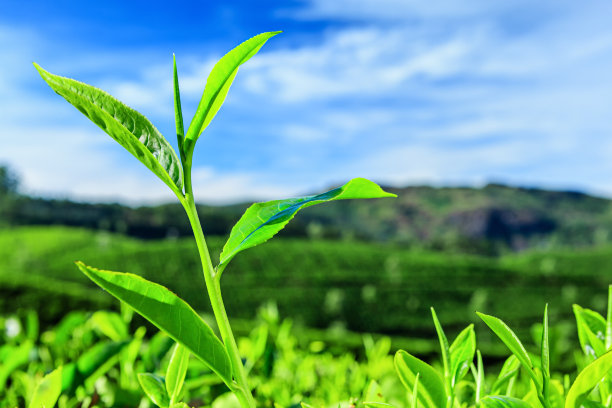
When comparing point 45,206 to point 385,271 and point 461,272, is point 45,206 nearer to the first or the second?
point 385,271

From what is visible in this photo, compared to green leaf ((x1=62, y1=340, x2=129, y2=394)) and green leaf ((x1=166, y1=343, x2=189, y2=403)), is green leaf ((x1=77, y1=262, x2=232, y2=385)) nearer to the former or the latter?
green leaf ((x1=166, y1=343, x2=189, y2=403))

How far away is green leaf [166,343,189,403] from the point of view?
0.78 metres

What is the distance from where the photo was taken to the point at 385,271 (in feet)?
108

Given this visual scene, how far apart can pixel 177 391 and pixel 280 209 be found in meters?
0.34

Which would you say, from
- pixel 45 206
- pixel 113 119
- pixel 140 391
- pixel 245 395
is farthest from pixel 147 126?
pixel 45 206

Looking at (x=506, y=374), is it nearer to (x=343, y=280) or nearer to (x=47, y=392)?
(x=47, y=392)

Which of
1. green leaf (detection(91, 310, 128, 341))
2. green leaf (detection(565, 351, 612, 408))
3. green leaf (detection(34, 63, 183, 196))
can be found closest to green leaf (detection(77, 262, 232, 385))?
green leaf (detection(34, 63, 183, 196))

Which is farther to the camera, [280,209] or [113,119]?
[280,209]

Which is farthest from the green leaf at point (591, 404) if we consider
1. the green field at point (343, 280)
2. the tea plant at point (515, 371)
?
the green field at point (343, 280)

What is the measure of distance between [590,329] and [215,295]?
659 mm

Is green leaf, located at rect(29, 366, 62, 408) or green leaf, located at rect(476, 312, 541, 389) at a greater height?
green leaf, located at rect(476, 312, 541, 389)

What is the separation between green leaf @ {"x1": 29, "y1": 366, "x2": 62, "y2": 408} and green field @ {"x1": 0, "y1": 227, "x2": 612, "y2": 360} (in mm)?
22539

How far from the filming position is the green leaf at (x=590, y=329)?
850mm

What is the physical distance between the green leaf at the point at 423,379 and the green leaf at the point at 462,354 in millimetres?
27
